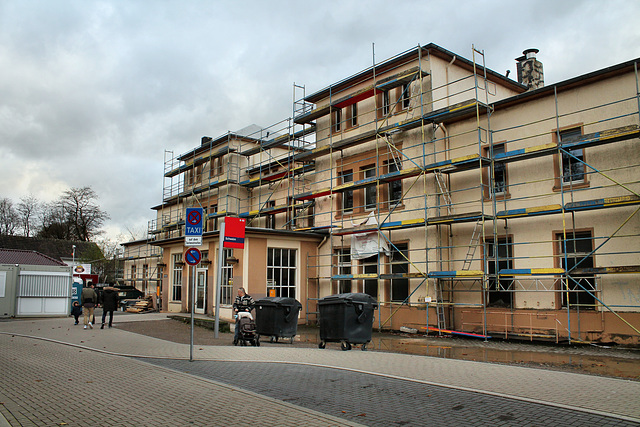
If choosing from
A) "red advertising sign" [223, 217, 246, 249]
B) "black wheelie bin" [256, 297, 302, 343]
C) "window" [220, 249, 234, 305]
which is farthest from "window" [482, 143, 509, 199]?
"window" [220, 249, 234, 305]

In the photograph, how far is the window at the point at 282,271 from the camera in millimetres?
22078

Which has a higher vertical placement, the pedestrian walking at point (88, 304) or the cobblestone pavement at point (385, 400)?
the pedestrian walking at point (88, 304)

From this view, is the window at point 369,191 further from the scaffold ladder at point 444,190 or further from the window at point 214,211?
the window at point 214,211

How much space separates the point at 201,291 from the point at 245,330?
11389 millimetres

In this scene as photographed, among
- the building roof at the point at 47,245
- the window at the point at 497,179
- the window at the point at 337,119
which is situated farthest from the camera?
the building roof at the point at 47,245

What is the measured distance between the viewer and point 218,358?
1118cm

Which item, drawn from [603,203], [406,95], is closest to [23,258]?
[406,95]

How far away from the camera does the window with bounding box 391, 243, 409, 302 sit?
1970cm

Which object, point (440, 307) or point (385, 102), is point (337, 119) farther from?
point (440, 307)

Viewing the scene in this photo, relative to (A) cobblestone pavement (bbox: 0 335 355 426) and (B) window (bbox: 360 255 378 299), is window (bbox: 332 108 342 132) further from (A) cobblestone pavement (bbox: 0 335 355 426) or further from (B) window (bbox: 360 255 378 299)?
(A) cobblestone pavement (bbox: 0 335 355 426)

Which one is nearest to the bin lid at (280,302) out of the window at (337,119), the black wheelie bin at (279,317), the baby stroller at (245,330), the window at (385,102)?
the black wheelie bin at (279,317)

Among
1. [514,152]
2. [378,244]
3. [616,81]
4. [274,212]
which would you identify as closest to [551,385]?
[514,152]

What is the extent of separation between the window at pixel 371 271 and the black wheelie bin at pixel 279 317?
650cm

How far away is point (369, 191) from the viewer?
2192 cm
